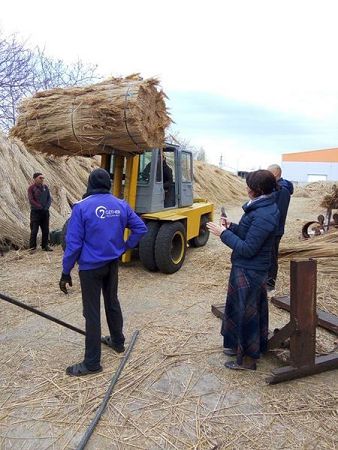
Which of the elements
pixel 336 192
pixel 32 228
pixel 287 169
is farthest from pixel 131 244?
Result: pixel 287 169

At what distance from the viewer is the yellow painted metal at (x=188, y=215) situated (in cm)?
718

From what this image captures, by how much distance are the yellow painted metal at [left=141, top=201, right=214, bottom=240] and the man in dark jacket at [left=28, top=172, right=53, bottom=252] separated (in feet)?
9.23

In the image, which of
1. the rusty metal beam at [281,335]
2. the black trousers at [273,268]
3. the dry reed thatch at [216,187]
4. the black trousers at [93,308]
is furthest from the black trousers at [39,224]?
the dry reed thatch at [216,187]

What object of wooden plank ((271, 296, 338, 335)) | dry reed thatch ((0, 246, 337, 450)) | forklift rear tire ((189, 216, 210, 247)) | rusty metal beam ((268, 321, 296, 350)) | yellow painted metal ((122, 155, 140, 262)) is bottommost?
dry reed thatch ((0, 246, 337, 450))

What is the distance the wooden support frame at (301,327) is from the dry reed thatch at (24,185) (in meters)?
7.12

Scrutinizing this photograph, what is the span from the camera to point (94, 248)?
3.70 meters

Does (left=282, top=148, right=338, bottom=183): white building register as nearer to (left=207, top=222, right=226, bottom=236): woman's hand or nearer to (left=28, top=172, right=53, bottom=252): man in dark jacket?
(left=28, top=172, right=53, bottom=252): man in dark jacket

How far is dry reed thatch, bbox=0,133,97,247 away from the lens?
30.6 feet

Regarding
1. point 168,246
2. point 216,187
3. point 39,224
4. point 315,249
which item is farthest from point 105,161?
point 216,187

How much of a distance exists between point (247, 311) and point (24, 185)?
8618mm

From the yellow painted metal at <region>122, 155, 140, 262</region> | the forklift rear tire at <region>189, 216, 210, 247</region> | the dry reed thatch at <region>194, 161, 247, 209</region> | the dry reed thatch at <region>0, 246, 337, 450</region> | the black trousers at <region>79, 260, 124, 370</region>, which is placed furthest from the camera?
the dry reed thatch at <region>194, 161, 247, 209</region>

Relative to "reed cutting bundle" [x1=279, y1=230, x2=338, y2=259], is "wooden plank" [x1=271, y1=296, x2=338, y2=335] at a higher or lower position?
lower

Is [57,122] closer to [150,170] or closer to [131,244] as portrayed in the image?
[150,170]

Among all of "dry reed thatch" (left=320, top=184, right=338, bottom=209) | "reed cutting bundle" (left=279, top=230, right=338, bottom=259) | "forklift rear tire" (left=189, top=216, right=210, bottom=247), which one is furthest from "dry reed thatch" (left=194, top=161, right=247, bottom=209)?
"reed cutting bundle" (left=279, top=230, right=338, bottom=259)
